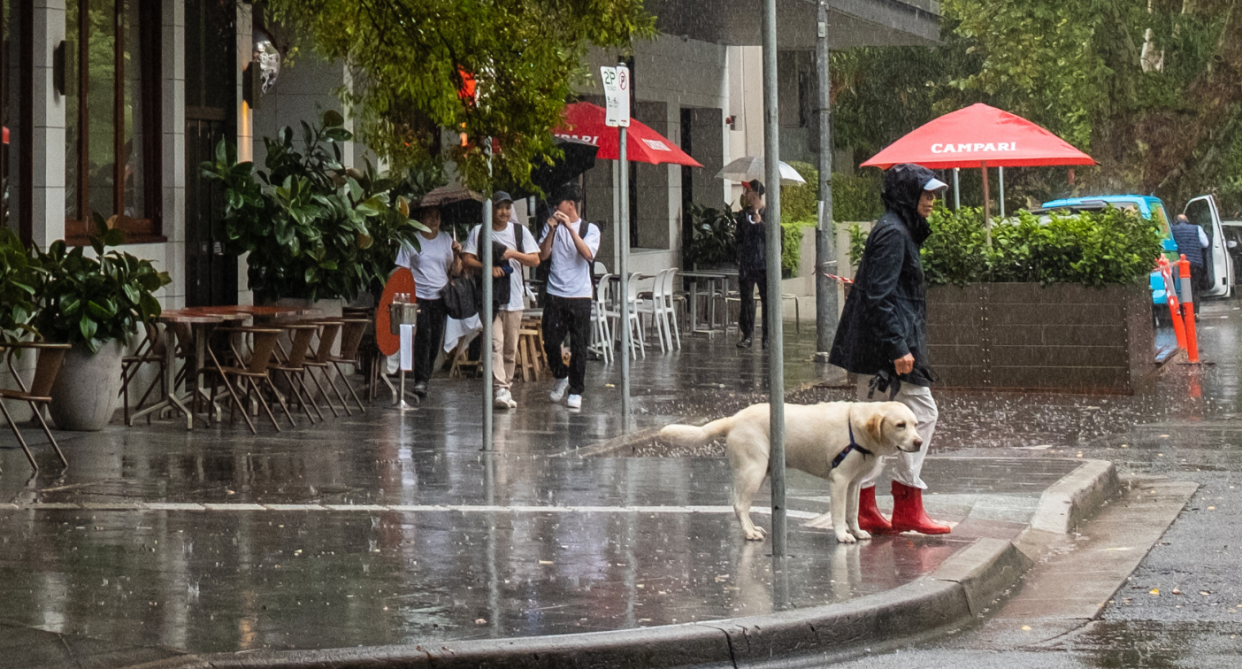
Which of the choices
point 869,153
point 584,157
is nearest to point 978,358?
point 584,157

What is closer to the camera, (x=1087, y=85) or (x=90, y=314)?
(x=90, y=314)

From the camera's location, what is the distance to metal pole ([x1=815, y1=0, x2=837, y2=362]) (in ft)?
65.0

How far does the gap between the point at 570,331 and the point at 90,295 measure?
4293 millimetres

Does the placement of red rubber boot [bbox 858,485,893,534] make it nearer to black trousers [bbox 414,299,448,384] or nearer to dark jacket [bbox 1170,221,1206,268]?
black trousers [bbox 414,299,448,384]

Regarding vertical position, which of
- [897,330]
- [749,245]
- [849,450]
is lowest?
[849,450]

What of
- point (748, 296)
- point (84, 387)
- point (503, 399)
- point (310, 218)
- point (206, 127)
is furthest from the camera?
point (748, 296)

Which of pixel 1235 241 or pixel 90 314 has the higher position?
pixel 1235 241

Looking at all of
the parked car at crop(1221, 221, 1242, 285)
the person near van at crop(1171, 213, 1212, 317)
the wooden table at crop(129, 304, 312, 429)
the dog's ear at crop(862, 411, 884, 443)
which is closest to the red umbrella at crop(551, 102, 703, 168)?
the wooden table at crop(129, 304, 312, 429)

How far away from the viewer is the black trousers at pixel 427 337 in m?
15.1

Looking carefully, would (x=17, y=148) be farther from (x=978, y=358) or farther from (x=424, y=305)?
(x=978, y=358)

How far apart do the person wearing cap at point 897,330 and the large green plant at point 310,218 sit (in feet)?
23.1

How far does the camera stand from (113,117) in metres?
14.1

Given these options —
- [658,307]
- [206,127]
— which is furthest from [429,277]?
[658,307]

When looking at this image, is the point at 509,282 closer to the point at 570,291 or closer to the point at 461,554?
the point at 570,291
